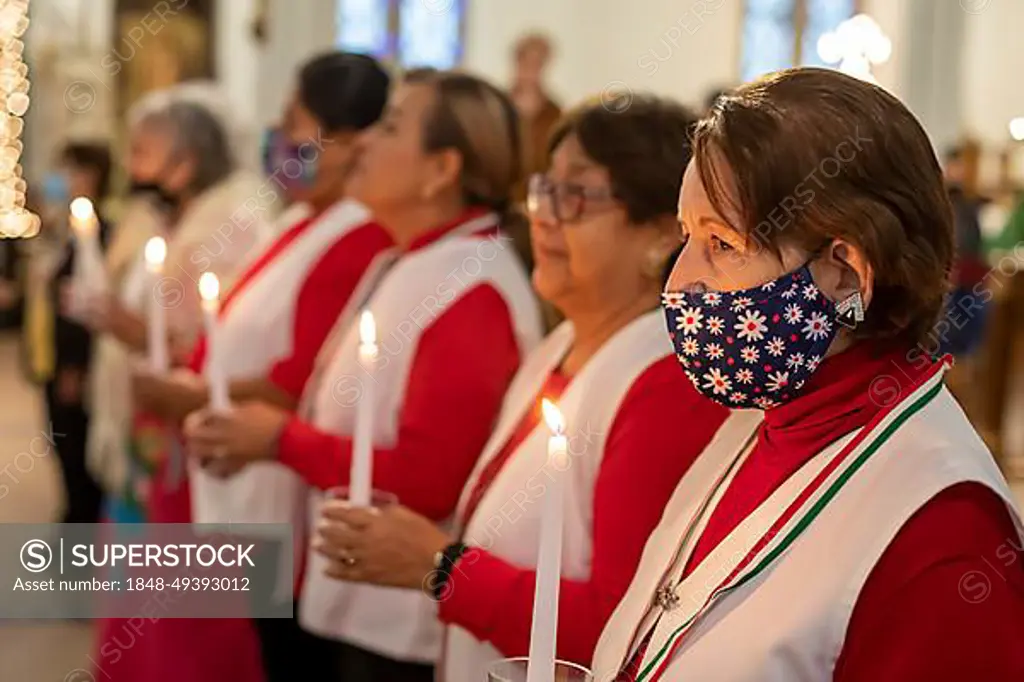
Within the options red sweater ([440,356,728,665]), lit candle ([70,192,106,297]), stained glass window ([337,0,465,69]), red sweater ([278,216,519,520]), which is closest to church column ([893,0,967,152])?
stained glass window ([337,0,465,69])

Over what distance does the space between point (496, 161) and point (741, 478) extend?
3.98 ft

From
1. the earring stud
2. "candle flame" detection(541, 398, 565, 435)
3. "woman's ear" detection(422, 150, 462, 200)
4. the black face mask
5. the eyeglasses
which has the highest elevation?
the earring stud

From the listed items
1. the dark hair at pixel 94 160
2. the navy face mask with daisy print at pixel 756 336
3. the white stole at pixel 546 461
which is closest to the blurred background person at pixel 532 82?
the dark hair at pixel 94 160

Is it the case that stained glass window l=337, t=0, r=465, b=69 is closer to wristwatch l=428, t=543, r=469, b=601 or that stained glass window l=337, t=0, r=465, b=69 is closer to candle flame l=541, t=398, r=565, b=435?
wristwatch l=428, t=543, r=469, b=601

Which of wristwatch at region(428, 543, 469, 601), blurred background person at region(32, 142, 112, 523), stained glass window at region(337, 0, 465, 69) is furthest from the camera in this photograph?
stained glass window at region(337, 0, 465, 69)

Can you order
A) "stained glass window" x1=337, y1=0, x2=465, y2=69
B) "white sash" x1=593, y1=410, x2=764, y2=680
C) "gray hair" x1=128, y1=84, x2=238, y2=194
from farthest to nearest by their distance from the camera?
1. "stained glass window" x1=337, y1=0, x2=465, y2=69
2. "gray hair" x1=128, y1=84, x2=238, y2=194
3. "white sash" x1=593, y1=410, x2=764, y2=680

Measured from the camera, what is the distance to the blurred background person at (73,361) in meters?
4.73

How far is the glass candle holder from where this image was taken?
1.17 m

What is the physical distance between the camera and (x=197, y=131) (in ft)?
13.0

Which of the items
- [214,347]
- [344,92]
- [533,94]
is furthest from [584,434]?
A: [533,94]

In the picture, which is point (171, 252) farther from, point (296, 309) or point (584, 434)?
point (584, 434)

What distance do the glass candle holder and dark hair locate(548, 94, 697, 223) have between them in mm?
860

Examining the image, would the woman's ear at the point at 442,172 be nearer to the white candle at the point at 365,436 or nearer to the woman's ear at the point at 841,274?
the white candle at the point at 365,436

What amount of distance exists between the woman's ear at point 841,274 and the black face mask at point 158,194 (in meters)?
2.99
